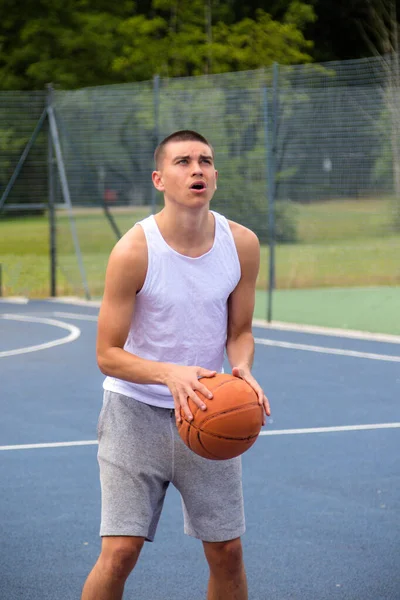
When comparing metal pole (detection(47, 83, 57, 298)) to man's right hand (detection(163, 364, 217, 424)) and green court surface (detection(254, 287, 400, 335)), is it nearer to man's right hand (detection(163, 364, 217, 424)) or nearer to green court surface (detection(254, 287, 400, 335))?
green court surface (detection(254, 287, 400, 335))

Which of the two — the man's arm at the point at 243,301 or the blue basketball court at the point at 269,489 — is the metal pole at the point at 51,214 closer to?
the blue basketball court at the point at 269,489

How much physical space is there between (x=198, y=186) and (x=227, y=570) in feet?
4.24

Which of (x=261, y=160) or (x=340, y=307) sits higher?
(x=261, y=160)

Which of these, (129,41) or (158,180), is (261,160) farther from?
(129,41)

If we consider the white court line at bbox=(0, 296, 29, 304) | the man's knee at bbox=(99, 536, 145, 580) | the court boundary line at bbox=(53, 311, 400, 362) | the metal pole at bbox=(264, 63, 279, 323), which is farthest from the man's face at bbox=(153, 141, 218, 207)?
the white court line at bbox=(0, 296, 29, 304)

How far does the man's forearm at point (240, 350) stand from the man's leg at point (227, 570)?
23.8 inches

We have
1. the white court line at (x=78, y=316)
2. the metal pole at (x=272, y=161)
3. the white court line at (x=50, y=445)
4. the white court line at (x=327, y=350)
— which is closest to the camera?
the white court line at (x=50, y=445)

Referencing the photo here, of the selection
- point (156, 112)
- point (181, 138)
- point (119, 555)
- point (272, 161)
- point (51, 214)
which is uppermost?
point (181, 138)

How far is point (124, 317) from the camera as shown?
3623 millimetres

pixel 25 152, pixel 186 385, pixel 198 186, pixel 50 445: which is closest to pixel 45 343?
pixel 25 152

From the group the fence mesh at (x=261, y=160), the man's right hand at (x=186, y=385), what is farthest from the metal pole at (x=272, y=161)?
the man's right hand at (x=186, y=385)

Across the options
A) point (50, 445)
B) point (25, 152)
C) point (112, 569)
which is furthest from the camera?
point (25, 152)

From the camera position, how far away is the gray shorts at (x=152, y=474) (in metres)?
3.71

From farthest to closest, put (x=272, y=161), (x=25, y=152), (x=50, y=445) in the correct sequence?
(x=25, y=152)
(x=272, y=161)
(x=50, y=445)
